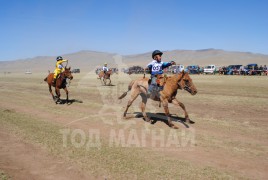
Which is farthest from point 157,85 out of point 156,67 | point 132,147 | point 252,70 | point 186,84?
point 252,70

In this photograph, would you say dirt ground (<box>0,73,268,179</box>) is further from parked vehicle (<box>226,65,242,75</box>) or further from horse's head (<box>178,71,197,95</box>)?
parked vehicle (<box>226,65,242,75</box>)

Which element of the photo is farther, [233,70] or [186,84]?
[233,70]

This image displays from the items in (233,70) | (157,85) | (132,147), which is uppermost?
(157,85)

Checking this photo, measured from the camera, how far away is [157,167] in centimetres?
646

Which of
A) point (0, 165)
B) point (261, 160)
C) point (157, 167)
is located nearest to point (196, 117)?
point (261, 160)

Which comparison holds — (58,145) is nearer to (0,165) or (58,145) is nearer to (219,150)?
(0,165)

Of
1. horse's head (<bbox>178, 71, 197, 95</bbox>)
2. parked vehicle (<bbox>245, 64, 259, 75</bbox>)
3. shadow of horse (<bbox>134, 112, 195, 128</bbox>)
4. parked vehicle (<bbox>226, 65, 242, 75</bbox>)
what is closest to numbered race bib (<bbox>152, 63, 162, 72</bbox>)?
horse's head (<bbox>178, 71, 197, 95</bbox>)

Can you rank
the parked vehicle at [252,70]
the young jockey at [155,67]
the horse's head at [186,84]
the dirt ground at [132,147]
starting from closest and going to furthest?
1. the dirt ground at [132,147]
2. the horse's head at [186,84]
3. the young jockey at [155,67]
4. the parked vehicle at [252,70]

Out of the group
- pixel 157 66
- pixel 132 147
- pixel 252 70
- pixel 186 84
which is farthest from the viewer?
pixel 252 70

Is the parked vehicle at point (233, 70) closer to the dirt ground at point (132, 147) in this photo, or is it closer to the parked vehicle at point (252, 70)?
the parked vehicle at point (252, 70)

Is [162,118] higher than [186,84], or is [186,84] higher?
[186,84]

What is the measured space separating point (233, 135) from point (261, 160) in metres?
2.24

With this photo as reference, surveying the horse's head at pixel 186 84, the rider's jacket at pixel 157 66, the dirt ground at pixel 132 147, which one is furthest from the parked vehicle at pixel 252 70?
the rider's jacket at pixel 157 66

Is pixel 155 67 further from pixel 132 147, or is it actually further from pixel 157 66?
pixel 132 147
